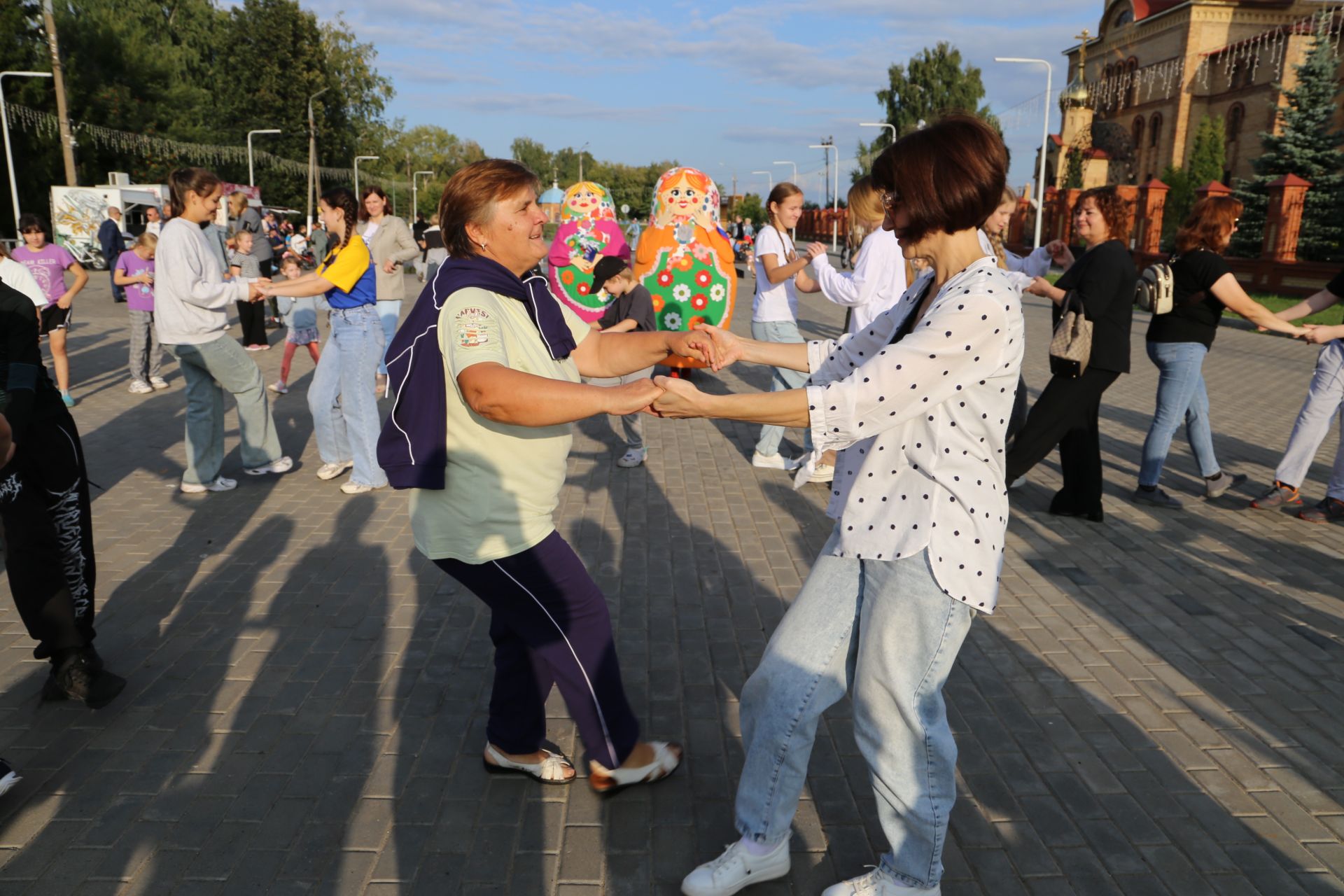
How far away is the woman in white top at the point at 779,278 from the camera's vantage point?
7.13 metres

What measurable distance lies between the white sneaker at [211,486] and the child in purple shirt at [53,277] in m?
3.38

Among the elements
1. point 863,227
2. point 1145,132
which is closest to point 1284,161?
point 1145,132

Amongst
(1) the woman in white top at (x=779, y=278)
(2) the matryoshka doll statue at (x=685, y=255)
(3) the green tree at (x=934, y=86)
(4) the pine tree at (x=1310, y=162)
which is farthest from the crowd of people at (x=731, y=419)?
(3) the green tree at (x=934, y=86)

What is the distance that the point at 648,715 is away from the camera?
150 inches

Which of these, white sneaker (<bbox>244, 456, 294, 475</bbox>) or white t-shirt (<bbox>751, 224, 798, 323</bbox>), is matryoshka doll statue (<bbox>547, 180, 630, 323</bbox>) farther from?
white sneaker (<bbox>244, 456, 294, 475</bbox>)

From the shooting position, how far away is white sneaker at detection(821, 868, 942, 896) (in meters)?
2.57

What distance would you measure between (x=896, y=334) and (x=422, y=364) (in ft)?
4.27

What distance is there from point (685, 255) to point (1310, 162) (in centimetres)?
2865

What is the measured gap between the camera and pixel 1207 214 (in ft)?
20.6

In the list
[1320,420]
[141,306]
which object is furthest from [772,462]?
[141,306]

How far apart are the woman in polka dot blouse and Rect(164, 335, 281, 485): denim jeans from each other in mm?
5031

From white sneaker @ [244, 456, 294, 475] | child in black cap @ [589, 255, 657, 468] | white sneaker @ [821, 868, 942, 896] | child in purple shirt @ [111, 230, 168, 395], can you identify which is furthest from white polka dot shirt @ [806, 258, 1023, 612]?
child in purple shirt @ [111, 230, 168, 395]

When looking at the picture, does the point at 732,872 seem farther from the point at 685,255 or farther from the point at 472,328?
the point at 685,255

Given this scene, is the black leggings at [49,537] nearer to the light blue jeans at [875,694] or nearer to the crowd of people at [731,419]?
the crowd of people at [731,419]
